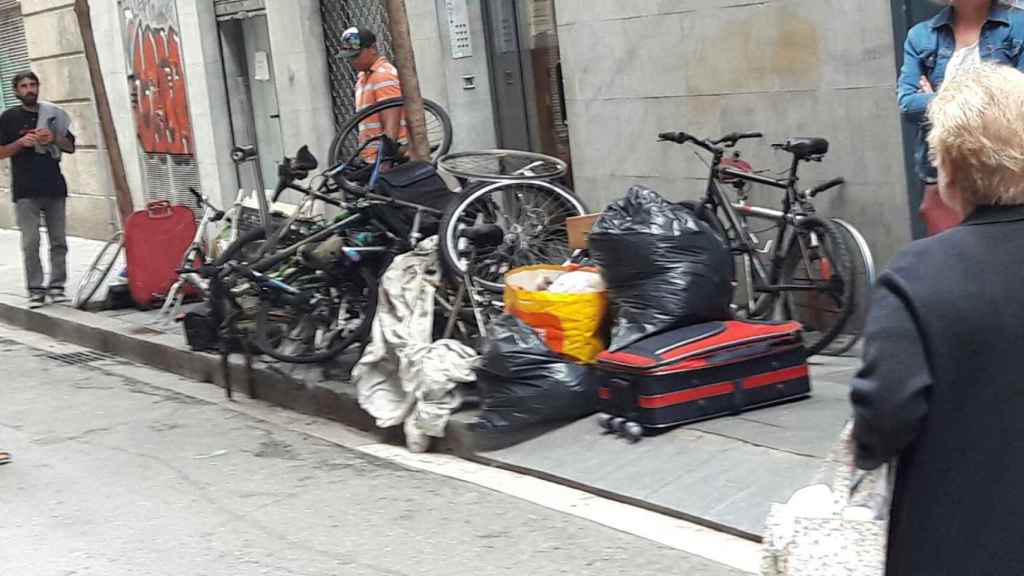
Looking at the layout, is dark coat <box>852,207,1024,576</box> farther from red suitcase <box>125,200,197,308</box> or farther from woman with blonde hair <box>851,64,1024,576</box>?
red suitcase <box>125,200,197,308</box>

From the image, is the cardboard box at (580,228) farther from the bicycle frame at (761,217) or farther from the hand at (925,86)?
the hand at (925,86)

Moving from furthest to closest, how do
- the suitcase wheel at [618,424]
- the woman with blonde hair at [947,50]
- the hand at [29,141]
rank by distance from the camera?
the hand at [29,141], the suitcase wheel at [618,424], the woman with blonde hair at [947,50]

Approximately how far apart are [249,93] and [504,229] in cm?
741

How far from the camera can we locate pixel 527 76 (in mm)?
10578

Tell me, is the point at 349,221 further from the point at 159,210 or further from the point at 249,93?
the point at 249,93

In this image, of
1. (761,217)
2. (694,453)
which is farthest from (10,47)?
(694,453)

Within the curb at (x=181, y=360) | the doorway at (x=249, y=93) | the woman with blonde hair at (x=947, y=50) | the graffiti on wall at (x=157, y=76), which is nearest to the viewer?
the woman with blonde hair at (x=947, y=50)

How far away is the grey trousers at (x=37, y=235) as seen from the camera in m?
11.7

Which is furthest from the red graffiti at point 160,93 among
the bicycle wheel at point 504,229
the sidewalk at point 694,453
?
the bicycle wheel at point 504,229

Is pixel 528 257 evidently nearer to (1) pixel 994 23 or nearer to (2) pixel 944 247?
(1) pixel 994 23

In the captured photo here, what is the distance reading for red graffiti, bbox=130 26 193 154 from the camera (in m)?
15.0

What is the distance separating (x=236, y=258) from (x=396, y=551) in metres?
3.79

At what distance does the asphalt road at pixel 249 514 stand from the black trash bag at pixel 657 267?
1094 mm

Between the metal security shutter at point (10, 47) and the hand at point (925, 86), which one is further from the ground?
the metal security shutter at point (10, 47)
